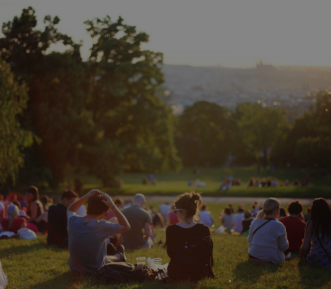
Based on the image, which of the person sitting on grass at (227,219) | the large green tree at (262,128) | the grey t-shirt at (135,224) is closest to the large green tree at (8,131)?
the person sitting on grass at (227,219)

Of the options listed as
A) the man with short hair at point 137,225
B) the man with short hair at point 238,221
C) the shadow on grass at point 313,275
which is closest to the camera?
the shadow on grass at point 313,275

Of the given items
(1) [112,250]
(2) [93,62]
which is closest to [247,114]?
(2) [93,62]

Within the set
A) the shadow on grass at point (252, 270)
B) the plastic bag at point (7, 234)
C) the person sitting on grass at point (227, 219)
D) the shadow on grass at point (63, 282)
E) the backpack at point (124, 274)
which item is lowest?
the person sitting on grass at point (227, 219)

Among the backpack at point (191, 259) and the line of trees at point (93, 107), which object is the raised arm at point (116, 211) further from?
the line of trees at point (93, 107)

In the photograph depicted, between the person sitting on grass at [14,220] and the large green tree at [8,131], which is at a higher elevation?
the large green tree at [8,131]

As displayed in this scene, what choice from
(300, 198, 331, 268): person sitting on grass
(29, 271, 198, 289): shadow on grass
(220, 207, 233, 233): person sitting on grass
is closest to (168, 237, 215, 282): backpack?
(29, 271, 198, 289): shadow on grass

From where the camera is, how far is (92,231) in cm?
550

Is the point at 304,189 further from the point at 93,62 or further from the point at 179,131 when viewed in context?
the point at 179,131

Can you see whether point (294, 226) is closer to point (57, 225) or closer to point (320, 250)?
point (320, 250)

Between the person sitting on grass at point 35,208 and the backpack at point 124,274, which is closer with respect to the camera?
the backpack at point 124,274

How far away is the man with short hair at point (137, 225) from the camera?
8609 millimetres

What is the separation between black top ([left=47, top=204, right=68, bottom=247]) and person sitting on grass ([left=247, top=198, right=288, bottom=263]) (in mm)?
3887

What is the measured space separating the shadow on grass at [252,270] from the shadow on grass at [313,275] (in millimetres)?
433

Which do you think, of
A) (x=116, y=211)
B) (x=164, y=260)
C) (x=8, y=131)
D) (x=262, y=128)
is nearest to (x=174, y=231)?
(x=116, y=211)
